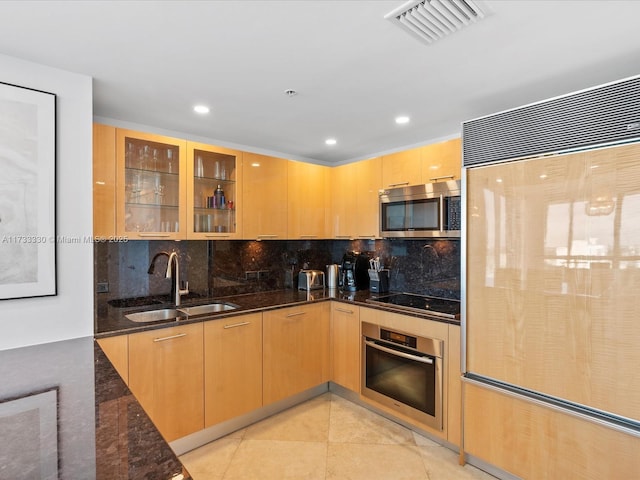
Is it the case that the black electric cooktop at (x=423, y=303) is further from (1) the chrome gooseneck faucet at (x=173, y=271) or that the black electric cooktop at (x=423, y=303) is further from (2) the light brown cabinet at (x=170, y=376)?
(1) the chrome gooseneck faucet at (x=173, y=271)

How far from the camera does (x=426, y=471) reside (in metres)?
2.22

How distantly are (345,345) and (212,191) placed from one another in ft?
5.71

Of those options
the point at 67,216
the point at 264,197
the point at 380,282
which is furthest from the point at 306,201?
the point at 67,216

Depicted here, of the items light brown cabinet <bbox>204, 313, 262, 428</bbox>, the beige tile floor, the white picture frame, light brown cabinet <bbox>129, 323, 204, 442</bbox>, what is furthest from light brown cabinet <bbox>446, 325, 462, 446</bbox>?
the white picture frame

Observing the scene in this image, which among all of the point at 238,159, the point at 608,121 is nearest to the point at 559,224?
the point at 608,121

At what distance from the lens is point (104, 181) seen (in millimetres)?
2369

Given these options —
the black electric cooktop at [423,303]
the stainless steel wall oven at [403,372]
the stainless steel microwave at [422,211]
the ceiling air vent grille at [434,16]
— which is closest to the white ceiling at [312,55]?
the ceiling air vent grille at [434,16]

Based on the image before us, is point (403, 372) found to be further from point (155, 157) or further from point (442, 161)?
point (155, 157)

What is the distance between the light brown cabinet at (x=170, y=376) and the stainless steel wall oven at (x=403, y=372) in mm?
1310

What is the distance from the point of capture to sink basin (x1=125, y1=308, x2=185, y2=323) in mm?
2658

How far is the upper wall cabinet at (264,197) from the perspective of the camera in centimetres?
309

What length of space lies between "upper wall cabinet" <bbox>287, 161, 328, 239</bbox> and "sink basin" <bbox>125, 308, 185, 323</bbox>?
1.22m

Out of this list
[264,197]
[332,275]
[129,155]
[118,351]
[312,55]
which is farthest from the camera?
[332,275]

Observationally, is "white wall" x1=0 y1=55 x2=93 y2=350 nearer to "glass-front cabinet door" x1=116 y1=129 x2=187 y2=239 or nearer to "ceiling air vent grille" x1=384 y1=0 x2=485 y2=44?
"glass-front cabinet door" x1=116 y1=129 x2=187 y2=239
